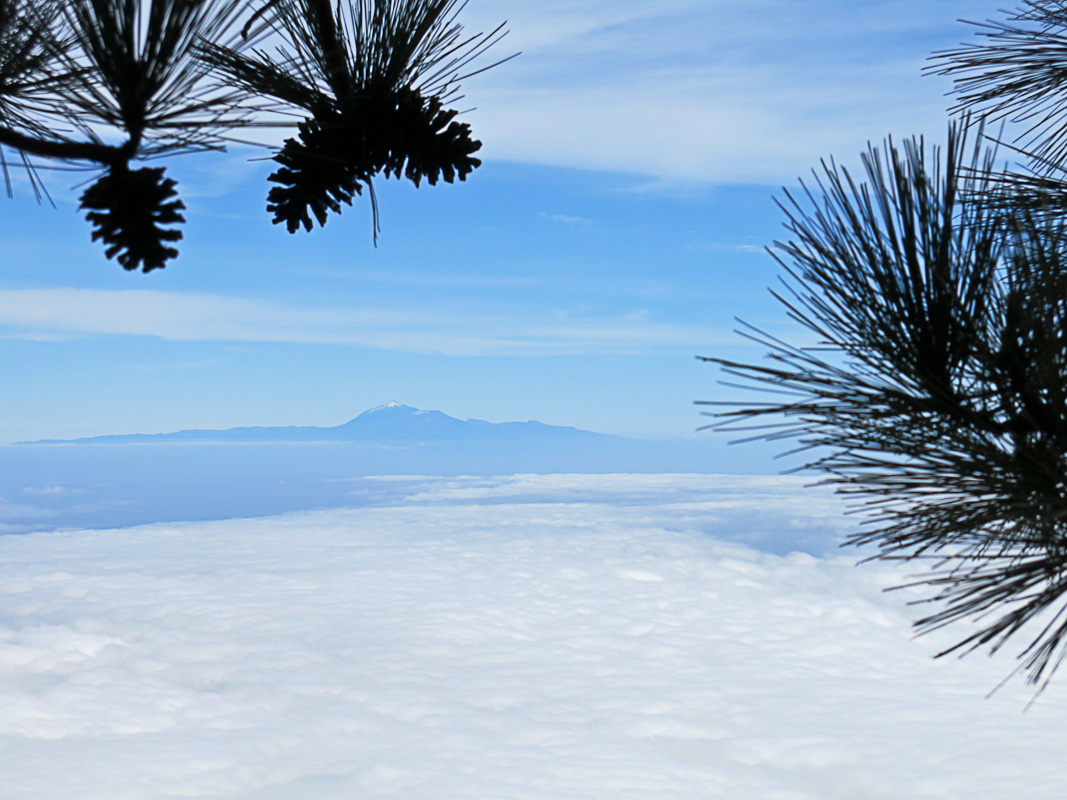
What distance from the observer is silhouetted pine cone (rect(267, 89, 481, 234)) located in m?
1.91

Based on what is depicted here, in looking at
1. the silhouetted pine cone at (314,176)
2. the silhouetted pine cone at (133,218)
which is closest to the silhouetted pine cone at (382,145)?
the silhouetted pine cone at (314,176)

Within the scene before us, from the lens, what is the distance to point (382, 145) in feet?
6.47

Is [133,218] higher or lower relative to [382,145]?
lower

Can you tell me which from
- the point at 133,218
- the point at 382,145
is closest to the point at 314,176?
the point at 382,145

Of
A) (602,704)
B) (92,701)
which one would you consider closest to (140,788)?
(92,701)

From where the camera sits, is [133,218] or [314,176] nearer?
[133,218]

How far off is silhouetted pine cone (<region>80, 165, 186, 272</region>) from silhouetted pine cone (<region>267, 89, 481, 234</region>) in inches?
17.3

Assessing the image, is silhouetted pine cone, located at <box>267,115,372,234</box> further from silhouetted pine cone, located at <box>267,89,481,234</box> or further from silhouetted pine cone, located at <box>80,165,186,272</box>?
silhouetted pine cone, located at <box>80,165,186,272</box>

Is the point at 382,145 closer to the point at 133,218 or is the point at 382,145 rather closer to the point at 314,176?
the point at 314,176

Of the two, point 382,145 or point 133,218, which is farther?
point 382,145

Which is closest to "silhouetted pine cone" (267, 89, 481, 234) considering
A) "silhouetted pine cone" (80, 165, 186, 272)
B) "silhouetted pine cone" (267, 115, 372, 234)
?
"silhouetted pine cone" (267, 115, 372, 234)

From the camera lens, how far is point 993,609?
1833 mm

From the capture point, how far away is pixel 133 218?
1.47 metres

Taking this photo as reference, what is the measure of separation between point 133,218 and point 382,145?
69 cm
